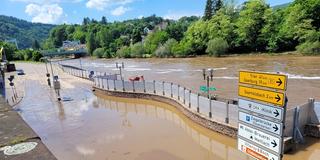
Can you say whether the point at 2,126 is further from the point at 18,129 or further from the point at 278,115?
the point at 278,115

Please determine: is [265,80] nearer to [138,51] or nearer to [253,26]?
[253,26]

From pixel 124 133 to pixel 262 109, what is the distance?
12328 millimetres

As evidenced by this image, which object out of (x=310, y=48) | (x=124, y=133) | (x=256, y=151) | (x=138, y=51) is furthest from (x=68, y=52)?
(x=256, y=151)

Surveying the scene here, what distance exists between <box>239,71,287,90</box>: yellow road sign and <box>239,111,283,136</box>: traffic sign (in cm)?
59

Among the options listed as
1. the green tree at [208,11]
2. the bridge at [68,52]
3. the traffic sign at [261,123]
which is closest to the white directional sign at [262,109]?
the traffic sign at [261,123]

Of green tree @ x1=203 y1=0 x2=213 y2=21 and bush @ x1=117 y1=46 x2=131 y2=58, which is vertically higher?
green tree @ x1=203 y1=0 x2=213 y2=21

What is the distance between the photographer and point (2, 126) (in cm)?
475

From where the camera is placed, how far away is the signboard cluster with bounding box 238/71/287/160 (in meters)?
3.93

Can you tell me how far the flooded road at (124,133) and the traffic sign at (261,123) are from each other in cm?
749

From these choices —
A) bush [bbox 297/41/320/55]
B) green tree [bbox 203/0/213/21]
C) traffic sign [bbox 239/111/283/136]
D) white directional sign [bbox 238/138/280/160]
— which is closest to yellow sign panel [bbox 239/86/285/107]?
traffic sign [bbox 239/111/283/136]

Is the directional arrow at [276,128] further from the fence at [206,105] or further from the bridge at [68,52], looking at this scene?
the bridge at [68,52]

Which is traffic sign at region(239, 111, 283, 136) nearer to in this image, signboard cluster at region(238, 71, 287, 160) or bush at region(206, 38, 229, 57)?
signboard cluster at region(238, 71, 287, 160)

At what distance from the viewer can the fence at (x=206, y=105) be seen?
11086mm

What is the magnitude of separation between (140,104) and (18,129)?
17.4 metres
